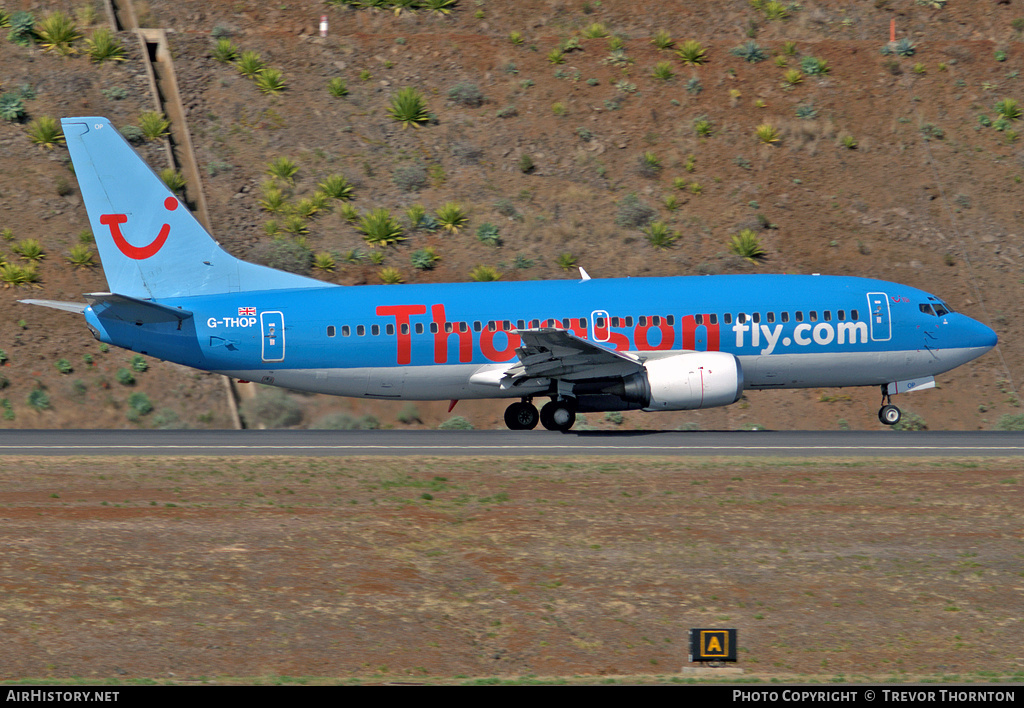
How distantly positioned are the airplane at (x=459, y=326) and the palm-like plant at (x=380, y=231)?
603 inches

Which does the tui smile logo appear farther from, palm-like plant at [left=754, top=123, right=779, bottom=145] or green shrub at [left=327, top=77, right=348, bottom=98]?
palm-like plant at [left=754, top=123, right=779, bottom=145]

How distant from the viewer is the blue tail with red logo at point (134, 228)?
29688mm

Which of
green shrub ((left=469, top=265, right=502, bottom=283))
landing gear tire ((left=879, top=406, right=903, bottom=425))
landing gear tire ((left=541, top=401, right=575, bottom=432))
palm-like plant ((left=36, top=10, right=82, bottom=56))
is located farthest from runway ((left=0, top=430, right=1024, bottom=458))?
palm-like plant ((left=36, top=10, right=82, bottom=56))

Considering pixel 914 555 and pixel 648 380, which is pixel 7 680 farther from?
pixel 648 380

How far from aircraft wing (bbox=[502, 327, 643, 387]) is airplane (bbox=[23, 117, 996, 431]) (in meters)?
0.05

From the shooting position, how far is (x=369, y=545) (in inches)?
691

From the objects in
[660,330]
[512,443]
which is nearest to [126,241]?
[512,443]

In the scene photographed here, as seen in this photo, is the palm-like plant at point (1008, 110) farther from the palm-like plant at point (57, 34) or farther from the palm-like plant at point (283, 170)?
the palm-like plant at point (57, 34)

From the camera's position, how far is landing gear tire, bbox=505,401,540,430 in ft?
104

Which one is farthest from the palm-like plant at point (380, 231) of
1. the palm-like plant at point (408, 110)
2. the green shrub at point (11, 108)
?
the green shrub at point (11, 108)

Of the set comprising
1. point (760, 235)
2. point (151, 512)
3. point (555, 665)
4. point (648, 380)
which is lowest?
point (555, 665)

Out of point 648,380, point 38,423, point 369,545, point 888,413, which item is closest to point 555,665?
point 369,545

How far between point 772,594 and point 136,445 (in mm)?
16928
